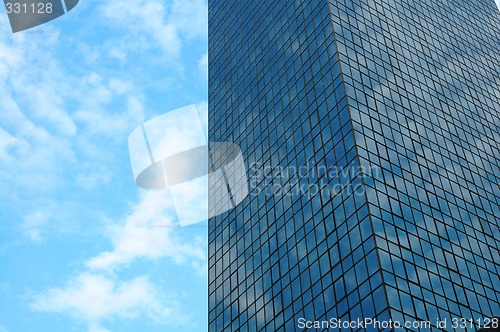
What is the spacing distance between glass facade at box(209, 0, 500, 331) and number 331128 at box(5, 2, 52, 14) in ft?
89.6

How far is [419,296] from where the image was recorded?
164 ft

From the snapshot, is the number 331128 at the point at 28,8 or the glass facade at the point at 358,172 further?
the glass facade at the point at 358,172

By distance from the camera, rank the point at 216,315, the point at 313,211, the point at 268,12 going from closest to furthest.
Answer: the point at 313,211 → the point at 216,315 → the point at 268,12

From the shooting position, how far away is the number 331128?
2012 inches

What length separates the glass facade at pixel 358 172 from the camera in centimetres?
5272

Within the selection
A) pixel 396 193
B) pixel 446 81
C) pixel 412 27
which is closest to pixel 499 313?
pixel 396 193

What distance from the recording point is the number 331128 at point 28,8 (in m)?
51.1

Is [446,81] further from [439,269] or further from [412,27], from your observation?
[439,269]

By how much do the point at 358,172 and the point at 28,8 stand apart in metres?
29.2

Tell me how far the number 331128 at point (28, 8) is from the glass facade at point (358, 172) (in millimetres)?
27323

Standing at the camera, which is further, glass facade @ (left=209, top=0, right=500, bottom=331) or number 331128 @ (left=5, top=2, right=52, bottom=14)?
glass facade @ (left=209, top=0, right=500, bottom=331)

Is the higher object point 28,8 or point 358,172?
point 28,8

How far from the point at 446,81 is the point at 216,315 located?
124ft

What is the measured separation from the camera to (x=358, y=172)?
188ft
